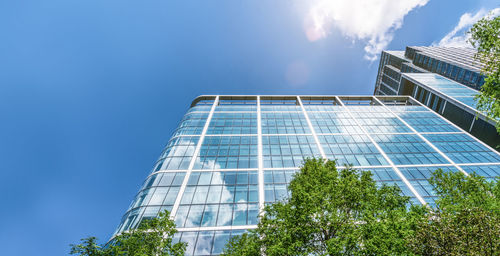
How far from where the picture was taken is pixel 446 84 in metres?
51.8

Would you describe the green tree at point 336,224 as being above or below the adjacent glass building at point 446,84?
below

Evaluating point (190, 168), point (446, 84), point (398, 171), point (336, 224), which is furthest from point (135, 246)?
point (446, 84)

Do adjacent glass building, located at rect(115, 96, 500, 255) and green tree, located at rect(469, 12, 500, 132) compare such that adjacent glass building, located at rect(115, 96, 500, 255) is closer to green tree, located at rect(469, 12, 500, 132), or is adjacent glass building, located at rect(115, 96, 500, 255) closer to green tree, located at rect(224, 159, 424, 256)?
green tree, located at rect(224, 159, 424, 256)

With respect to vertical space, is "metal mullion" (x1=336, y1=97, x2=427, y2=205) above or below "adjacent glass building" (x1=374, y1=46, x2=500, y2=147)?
below

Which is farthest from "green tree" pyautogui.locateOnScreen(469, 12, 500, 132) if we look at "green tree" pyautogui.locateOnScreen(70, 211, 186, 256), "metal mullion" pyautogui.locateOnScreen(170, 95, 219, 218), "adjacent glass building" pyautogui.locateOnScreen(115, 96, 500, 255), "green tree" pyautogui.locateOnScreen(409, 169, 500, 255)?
"metal mullion" pyautogui.locateOnScreen(170, 95, 219, 218)

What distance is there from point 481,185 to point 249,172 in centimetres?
2220

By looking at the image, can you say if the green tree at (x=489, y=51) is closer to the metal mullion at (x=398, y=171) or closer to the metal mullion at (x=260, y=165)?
the metal mullion at (x=398, y=171)

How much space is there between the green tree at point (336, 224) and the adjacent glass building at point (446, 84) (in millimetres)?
29208

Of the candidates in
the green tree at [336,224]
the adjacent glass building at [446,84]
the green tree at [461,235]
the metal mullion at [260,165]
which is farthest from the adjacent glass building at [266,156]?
the green tree at [461,235]

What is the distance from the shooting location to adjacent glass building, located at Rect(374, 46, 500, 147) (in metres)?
39.2

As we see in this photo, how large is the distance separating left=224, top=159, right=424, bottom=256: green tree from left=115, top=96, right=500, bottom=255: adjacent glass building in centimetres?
860

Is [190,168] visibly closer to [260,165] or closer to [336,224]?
[260,165]

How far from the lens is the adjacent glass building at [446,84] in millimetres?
39250

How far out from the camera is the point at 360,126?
3909 centimetres
